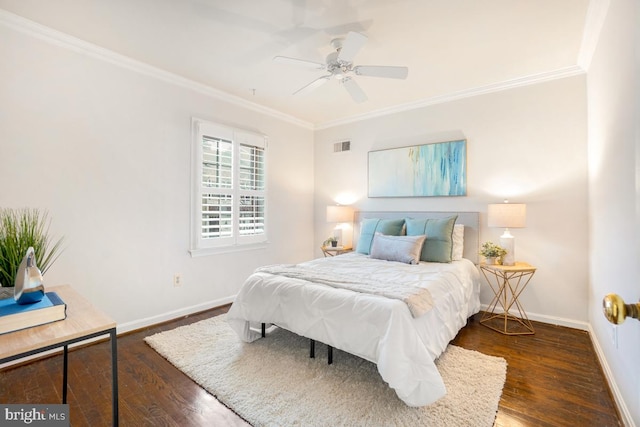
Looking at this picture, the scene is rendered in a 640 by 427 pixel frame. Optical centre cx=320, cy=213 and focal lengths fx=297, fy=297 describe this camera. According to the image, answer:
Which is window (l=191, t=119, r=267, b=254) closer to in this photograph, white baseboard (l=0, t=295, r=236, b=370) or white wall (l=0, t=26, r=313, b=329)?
white wall (l=0, t=26, r=313, b=329)

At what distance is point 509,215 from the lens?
9.74 feet

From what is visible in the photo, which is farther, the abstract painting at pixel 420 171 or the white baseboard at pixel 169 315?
the abstract painting at pixel 420 171

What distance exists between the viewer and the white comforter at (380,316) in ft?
5.74

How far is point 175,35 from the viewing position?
250 cm

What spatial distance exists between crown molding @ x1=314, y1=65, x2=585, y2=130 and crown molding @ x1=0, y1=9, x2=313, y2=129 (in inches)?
70.4

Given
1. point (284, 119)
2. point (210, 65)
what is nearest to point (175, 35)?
point (210, 65)

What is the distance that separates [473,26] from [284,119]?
2851mm

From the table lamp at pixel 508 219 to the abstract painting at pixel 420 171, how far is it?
62cm

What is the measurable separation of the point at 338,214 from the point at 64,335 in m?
3.46

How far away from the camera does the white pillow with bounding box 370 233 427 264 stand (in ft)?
10.4

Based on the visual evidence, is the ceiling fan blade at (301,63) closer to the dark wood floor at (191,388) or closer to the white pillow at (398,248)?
the white pillow at (398,248)

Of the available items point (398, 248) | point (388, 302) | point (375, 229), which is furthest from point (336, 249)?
point (388, 302)

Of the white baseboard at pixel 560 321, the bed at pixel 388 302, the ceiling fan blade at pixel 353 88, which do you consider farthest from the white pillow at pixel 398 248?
the ceiling fan blade at pixel 353 88

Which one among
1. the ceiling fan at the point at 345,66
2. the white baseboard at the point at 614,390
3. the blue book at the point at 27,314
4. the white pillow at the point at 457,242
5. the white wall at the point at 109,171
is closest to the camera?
the blue book at the point at 27,314
